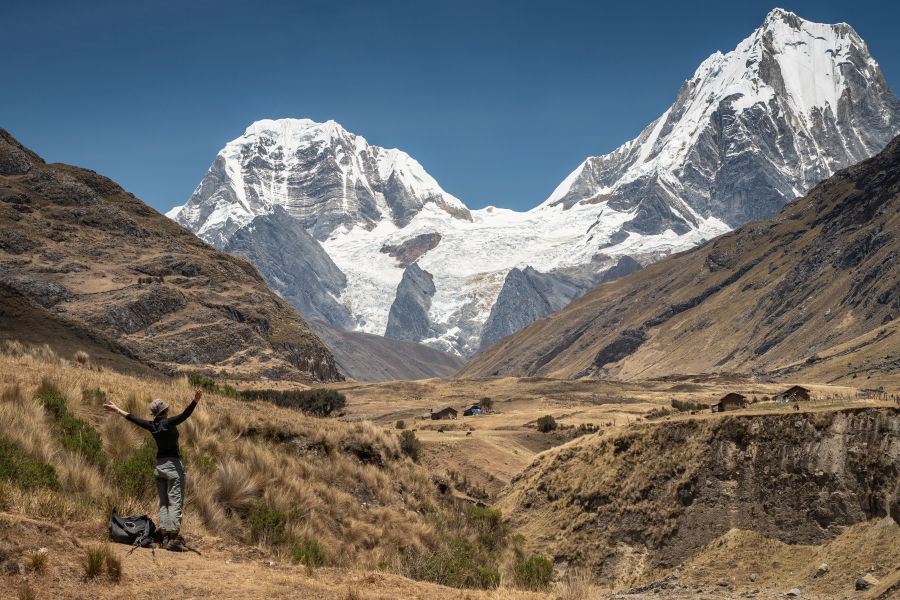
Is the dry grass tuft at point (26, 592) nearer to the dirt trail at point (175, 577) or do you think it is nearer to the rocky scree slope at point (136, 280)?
the dirt trail at point (175, 577)

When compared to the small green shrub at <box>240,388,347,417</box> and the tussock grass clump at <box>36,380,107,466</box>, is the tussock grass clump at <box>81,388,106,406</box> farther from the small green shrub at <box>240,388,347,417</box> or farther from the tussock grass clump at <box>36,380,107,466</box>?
the small green shrub at <box>240,388,347,417</box>

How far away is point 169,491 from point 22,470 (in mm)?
2668

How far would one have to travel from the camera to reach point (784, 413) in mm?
27203

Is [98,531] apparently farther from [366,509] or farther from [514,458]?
[514,458]

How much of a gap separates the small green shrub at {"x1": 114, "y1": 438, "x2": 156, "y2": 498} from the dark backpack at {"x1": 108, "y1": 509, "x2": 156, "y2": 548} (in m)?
2.43

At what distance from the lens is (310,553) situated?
15.9 meters

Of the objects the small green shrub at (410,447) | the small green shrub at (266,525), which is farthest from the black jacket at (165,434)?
the small green shrub at (410,447)

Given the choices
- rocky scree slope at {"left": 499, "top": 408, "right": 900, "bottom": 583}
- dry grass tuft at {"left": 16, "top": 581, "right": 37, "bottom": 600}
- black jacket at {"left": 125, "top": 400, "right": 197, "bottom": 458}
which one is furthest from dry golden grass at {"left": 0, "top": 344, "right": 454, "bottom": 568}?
rocky scree slope at {"left": 499, "top": 408, "right": 900, "bottom": 583}

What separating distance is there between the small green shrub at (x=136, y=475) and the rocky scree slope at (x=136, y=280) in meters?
103

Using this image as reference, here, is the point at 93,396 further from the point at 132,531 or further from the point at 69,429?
the point at 132,531

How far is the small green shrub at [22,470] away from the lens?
1348 cm

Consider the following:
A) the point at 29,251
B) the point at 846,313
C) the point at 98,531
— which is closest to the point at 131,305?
the point at 29,251

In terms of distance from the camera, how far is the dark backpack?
12594 millimetres

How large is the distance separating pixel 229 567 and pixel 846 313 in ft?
627
